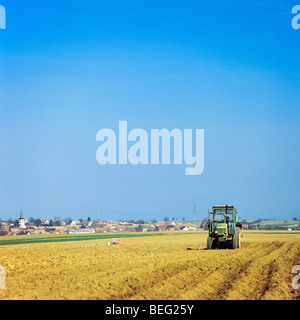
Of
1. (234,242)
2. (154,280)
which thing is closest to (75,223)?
(234,242)

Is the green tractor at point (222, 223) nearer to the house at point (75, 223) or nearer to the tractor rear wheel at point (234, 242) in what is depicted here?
the tractor rear wheel at point (234, 242)

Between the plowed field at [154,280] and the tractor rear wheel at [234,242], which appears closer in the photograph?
the plowed field at [154,280]

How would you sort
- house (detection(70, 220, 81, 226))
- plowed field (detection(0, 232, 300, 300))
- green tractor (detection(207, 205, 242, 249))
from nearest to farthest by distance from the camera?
plowed field (detection(0, 232, 300, 300))
green tractor (detection(207, 205, 242, 249))
house (detection(70, 220, 81, 226))

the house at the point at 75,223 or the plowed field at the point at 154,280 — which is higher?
the plowed field at the point at 154,280

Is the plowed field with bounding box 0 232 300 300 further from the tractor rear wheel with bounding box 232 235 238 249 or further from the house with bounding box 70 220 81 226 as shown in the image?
the house with bounding box 70 220 81 226

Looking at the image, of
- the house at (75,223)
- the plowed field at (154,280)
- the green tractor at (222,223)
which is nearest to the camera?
the plowed field at (154,280)

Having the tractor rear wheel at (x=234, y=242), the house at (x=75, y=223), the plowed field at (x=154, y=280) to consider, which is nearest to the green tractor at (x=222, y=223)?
the tractor rear wheel at (x=234, y=242)

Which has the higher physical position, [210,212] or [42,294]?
[210,212]

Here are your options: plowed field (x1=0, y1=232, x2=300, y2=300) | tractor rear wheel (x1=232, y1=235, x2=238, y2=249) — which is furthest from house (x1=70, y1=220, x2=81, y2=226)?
plowed field (x1=0, y1=232, x2=300, y2=300)
